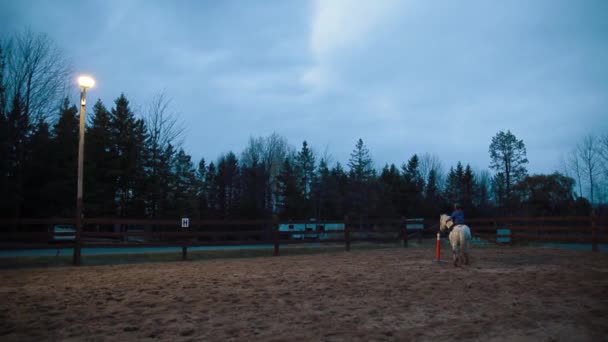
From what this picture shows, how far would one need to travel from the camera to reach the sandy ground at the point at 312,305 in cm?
425

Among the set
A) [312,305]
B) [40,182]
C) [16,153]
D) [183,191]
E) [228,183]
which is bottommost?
[312,305]

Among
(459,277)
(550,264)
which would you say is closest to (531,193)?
(550,264)

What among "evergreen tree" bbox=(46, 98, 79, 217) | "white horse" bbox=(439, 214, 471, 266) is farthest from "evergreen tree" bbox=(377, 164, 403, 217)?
"white horse" bbox=(439, 214, 471, 266)

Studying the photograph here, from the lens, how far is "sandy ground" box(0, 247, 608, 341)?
425 centimetres

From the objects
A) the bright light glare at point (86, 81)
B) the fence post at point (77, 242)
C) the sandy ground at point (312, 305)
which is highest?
the bright light glare at point (86, 81)

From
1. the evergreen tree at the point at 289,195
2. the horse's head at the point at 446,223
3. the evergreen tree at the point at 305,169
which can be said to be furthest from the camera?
the evergreen tree at the point at 305,169

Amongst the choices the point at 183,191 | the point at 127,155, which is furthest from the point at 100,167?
Answer: the point at 183,191

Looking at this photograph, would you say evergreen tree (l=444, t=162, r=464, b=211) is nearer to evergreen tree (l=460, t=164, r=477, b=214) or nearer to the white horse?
evergreen tree (l=460, t=164, r=477, b=214)

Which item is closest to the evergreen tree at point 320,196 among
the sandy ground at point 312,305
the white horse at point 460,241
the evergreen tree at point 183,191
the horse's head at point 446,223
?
the evergreen tree at point 183,191

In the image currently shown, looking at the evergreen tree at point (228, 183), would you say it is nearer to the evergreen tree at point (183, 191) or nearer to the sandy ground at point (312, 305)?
the evergreen tree at point (183, 191)

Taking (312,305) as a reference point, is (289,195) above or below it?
above

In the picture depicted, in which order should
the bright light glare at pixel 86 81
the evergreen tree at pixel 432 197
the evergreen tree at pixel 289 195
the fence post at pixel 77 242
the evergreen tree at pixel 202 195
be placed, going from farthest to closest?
the evergreen tree at pixel 432 197 < the evergreen tree at pixel 289 195 < the evergreen tree at pixel 202 195 < the fence post at pixel 77 242 < the bright light glare at pixel 86 81

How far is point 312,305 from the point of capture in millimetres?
5602

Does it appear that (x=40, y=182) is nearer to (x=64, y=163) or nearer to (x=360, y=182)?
(x=64, y=163)
